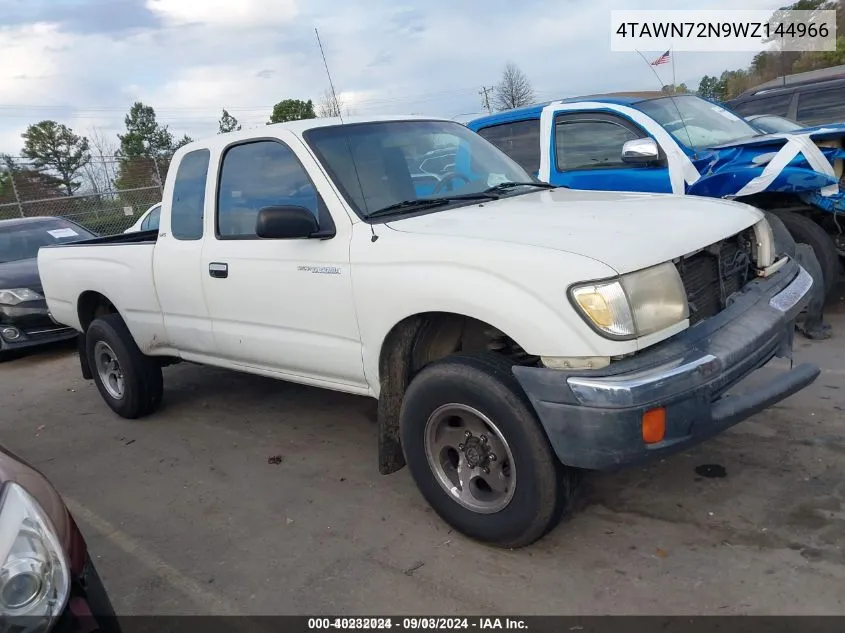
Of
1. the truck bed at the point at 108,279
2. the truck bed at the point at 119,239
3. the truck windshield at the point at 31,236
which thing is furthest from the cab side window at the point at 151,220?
the truck bed at the point at 108,279

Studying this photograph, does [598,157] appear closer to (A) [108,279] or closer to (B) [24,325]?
(A) [108,279]

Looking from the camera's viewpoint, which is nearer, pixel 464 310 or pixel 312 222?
pixel 464 310

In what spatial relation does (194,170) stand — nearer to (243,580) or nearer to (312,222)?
(312,222)

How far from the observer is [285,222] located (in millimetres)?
3365

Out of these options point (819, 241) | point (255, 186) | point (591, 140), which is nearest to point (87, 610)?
point (255, 186)

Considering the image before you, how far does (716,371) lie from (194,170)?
10.9ft

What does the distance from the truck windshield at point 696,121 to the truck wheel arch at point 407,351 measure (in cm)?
338

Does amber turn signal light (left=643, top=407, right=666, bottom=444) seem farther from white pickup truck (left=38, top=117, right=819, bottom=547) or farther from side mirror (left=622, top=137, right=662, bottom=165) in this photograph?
side mirror (left=622, top=137, right=662, bottom=165)

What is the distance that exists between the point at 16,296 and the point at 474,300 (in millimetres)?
6832

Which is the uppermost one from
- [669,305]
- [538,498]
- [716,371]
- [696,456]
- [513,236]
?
[513,236]

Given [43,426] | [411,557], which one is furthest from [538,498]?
[43,426]

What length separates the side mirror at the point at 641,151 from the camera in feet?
17.1

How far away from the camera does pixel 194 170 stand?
176 inches

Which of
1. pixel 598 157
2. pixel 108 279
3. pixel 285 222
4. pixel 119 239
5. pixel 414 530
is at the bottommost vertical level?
pixel 414 530
